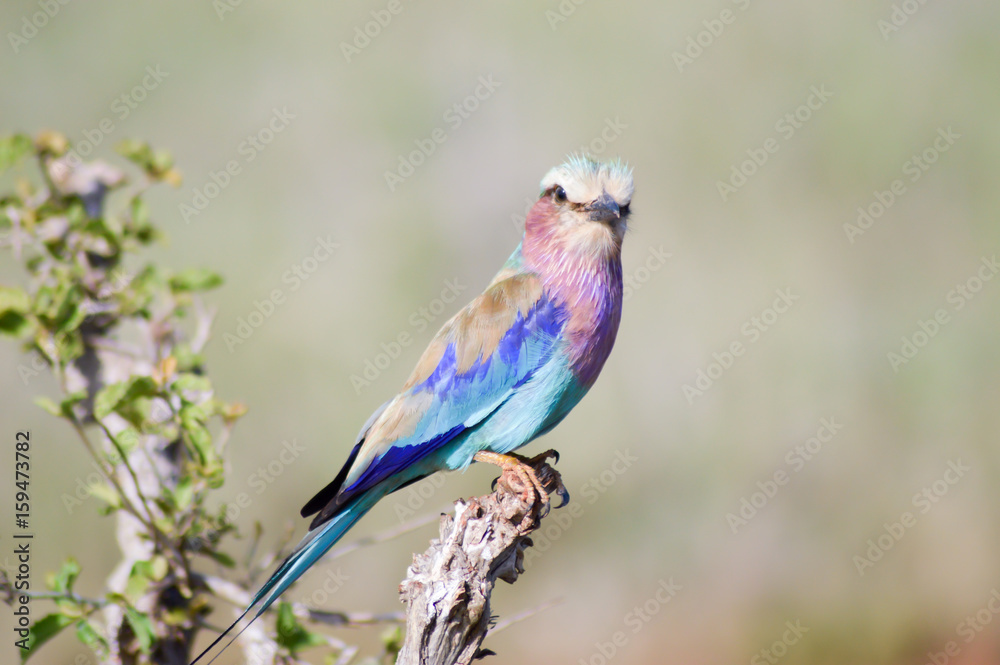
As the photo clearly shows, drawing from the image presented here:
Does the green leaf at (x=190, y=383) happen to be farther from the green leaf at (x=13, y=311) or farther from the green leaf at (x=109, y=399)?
the green leaf at (x=13, y=311)

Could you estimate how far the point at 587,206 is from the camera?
3082 millimetres

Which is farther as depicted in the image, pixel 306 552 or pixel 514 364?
pixel 514 364

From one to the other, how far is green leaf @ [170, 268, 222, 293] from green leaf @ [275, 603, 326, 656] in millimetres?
1091

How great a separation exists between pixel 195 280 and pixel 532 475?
51.4 inches

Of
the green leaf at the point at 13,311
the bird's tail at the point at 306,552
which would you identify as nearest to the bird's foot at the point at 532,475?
the bird's tail at the point at 306,552

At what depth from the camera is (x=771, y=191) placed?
5.98 meters

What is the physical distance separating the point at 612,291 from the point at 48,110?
14.9 feet

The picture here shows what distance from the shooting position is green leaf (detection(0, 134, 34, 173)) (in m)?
2.61

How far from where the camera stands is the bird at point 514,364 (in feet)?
9.34

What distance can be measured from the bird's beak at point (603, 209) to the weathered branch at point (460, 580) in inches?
44.6

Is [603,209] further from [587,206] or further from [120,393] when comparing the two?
[120,393]

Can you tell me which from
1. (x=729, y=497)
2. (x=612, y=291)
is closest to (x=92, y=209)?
(x=612, y=291)

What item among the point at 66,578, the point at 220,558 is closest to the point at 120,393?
the point at 66,578

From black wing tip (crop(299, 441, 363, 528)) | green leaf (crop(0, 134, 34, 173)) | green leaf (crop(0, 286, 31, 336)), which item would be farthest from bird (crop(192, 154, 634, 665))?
green leaf (crop(0, 134, 34, 173))
